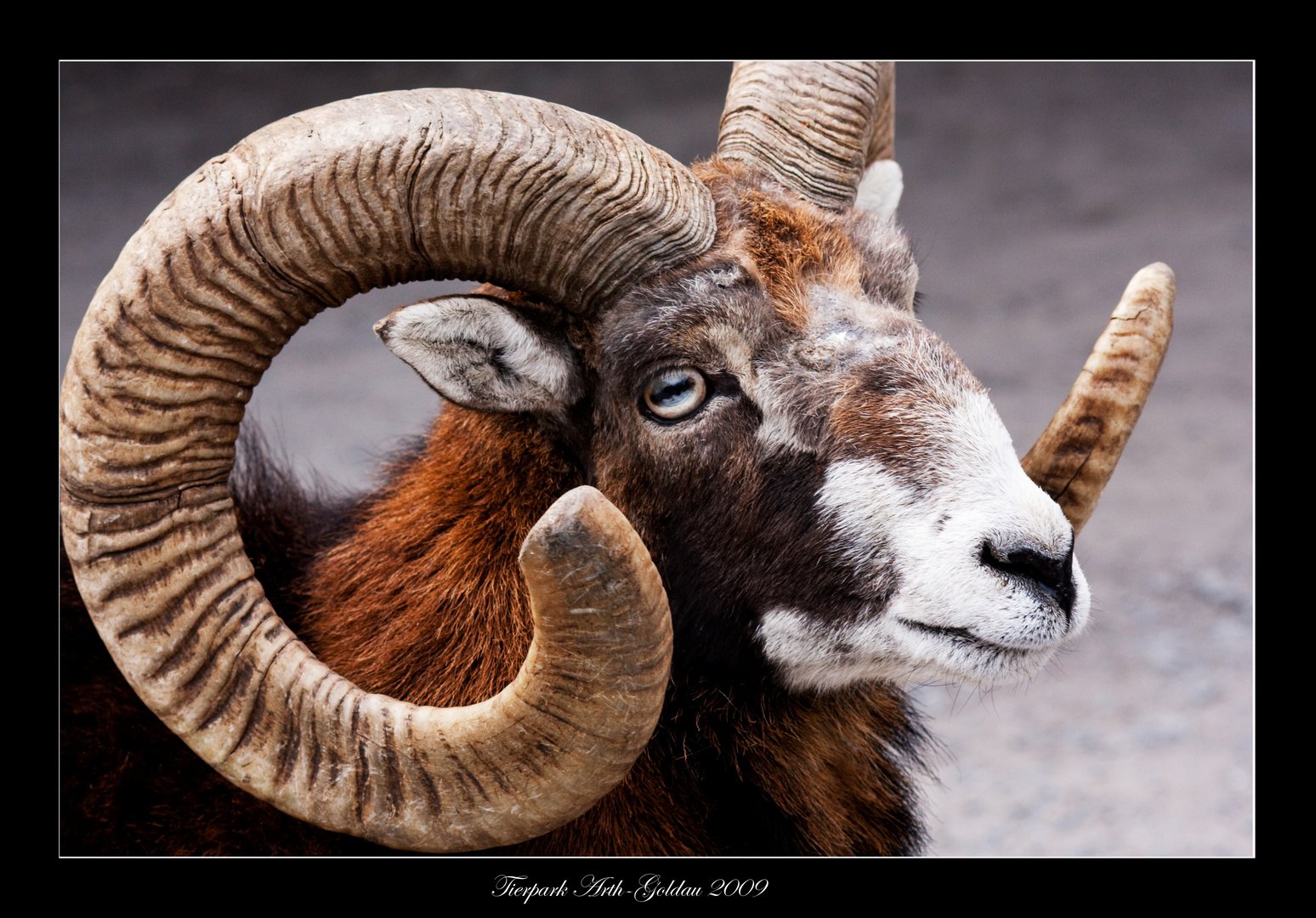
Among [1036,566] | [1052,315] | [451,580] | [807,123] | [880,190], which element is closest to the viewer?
[1036,566]

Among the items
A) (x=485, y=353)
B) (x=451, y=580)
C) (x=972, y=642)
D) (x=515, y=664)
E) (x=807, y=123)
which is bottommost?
(x=515, y=664)

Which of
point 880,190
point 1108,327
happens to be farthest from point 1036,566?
point 880,190

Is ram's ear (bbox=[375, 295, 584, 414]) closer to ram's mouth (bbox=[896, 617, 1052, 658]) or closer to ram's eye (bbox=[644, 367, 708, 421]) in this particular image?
ram's eye (bbox=[644, 367, 708, 421])

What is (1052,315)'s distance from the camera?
1149cm

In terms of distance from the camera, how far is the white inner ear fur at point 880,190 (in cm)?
422

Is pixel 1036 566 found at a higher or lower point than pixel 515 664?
higher

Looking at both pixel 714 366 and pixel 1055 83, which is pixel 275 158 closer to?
pixel 714 366

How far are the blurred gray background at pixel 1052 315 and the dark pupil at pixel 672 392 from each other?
18.0 ft

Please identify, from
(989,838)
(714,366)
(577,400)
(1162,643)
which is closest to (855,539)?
(714,366)

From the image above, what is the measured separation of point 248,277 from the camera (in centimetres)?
282

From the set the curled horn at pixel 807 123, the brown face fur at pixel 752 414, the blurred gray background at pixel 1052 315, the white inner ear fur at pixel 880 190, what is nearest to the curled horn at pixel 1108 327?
the curled horn at pixel 807 123

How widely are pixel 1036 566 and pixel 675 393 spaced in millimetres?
1068

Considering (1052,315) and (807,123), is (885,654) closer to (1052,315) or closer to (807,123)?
(807,123)

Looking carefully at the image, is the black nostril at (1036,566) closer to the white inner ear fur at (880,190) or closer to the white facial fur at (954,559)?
the white facial fur at (954,559)
